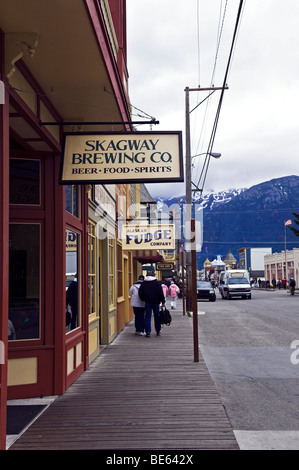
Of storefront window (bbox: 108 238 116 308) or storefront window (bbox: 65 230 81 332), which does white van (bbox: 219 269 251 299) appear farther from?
→ storefront window (bbox: 65 230 81 332)

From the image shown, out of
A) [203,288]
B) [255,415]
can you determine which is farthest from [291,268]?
[255,415]

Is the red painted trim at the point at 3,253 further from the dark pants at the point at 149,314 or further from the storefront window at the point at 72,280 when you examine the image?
the dark pants at the point at 149,314

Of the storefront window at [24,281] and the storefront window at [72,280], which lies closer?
the storefront window at [24,281]

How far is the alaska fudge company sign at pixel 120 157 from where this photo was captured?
6359mm

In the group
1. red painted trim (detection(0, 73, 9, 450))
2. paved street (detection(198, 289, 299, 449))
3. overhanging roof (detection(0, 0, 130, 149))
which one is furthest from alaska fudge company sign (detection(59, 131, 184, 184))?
paved street (detection(198, 289, 299, 449))

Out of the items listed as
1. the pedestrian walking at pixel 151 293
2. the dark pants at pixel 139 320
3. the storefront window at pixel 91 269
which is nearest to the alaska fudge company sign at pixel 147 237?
the dark pants at pixel 139 320

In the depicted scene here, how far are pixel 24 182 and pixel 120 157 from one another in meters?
1.55

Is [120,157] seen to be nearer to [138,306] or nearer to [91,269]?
[91,269]

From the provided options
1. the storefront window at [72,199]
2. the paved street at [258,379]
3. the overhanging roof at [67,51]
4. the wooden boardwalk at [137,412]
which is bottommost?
the paved street at [258,379]

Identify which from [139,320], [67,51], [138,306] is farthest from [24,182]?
[139,320]

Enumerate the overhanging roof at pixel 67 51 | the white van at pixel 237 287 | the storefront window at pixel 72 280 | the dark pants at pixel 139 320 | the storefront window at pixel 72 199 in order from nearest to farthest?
the overhanging roof at pixel 67 51 < the storefront window at pixel 72 280 < the storefront window at pixel 72 199 < the dark pants at pixel 139 320 < the white van at pixel 237 287

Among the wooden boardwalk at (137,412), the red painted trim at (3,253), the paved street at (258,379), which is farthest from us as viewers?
the paved street at (258,379)

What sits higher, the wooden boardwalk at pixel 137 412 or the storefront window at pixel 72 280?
the storefront window at pixel 72 280

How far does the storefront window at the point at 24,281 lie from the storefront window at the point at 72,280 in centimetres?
65
